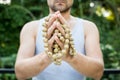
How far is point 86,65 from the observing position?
4.64ft

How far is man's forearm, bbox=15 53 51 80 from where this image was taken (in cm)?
138

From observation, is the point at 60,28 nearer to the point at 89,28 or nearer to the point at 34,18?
the point at 89,28

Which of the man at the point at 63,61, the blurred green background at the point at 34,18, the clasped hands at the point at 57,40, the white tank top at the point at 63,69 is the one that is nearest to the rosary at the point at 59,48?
the clasped hands at the point at 57,40

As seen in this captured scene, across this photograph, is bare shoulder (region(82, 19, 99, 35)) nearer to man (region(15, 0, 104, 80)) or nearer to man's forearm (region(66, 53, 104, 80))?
man (region(15, 0, 104, 80))

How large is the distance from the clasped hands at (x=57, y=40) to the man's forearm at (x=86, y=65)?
5cm

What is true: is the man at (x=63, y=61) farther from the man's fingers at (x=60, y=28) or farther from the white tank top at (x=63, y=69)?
the man's fingers at (x=60, y=28)

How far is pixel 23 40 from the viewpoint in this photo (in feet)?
5.24

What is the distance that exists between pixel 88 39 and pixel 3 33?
2.34 metres

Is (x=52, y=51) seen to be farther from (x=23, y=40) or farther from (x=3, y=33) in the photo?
(x=3, y=33)

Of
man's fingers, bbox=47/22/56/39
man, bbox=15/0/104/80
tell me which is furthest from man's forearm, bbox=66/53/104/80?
man's fingers, bbox=47/22/56/39

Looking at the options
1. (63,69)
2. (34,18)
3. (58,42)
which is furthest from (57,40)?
(34,18)

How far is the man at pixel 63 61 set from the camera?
143 cm

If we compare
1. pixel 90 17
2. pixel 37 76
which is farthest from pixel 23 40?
pixel 90 17

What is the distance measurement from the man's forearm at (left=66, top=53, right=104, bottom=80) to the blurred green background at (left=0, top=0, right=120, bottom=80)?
2.13m
